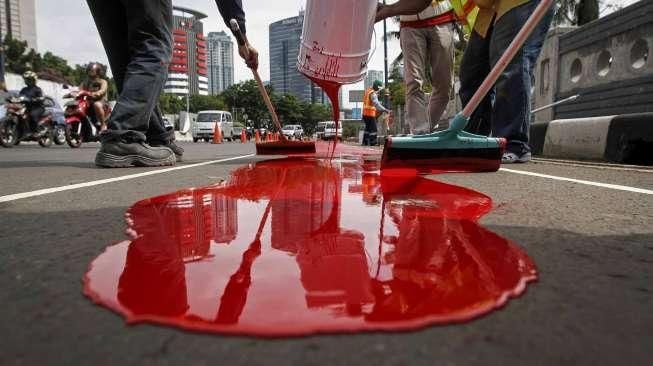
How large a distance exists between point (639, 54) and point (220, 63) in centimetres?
13171

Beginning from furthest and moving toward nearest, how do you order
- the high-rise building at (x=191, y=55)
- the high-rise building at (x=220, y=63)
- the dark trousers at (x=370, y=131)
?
the high-rise building at (x=220, y=63)
the high-rise building at (x=191, y=55)
the dark trousers at (x=370, y=131)

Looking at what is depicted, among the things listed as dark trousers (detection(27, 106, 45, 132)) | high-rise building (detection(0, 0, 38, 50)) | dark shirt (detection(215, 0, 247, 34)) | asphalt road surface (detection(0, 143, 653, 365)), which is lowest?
asphalt road surface (detection(0, 143, 653, 365))

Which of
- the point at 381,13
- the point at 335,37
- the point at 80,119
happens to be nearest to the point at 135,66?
the point at 335,37

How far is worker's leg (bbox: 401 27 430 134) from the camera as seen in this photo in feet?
16.6

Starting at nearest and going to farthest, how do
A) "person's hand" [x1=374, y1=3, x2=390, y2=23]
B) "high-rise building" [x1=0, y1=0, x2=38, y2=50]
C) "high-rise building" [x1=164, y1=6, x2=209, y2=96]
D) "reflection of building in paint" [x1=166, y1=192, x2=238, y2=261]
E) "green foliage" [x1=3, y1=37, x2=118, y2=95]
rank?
"reflection of building in paint" [x1=166, y1=192, x2=238, y2=261], "person's hand" [x1=374, y1=3, x2=390, y2=23], "green foliage" [x1=3, y1=37, x2=118, y2=95], "high-rise building" [x1=0, y1=0, x2=38, y2=50], "high-rise building" [x1=164, y1=6, x2=209, y2=96]

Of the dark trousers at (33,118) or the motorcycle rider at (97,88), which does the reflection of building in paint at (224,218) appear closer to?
the motorcycle rider at (97,88)

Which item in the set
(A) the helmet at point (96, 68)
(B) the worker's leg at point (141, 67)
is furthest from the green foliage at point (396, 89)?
(B) the worker's leg at point (141, 67)

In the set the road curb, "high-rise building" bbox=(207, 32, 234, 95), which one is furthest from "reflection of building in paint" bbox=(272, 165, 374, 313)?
"high-rise building" bbox=(207, 32, 234, 95)

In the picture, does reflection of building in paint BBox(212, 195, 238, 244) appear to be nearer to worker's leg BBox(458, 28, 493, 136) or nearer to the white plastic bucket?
the white plastic bucket

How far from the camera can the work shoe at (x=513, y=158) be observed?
11.9 feet

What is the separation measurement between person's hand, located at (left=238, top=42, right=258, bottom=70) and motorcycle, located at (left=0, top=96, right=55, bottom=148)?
7067mm

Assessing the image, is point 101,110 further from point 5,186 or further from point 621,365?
point 621,365

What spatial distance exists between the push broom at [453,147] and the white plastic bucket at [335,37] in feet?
4.40

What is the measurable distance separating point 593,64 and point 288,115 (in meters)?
70.5
